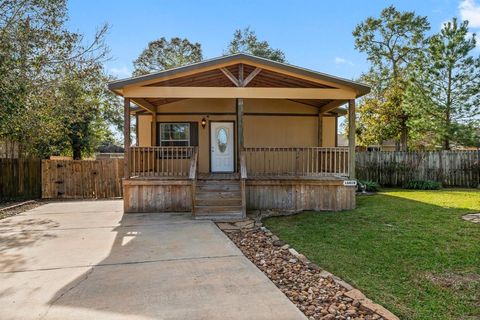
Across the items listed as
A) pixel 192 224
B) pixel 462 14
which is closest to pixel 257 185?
pixel 192 224

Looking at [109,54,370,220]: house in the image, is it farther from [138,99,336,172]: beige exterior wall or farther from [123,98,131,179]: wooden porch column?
[138,99,336,172]: beige exterior wall

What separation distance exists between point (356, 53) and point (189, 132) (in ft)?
60.0

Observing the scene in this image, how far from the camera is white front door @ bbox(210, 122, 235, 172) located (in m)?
12.0

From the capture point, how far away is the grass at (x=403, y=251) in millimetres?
3602

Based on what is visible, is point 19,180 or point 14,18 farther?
point 19,180

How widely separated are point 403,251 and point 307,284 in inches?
84.2

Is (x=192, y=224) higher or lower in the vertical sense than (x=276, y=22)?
lower

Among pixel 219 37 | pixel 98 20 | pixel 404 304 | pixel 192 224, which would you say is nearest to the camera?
pixel 404 304

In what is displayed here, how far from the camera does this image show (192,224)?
299 inches

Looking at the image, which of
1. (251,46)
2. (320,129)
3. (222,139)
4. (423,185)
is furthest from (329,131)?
(251,46)

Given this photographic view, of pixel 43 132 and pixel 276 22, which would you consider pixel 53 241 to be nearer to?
pixel 43 132

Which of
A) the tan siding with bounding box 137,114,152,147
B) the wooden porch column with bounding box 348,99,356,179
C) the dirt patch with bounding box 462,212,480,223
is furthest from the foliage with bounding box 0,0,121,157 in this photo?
the dirt patch with bounding box 462,212,480,223

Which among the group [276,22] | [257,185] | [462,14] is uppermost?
[276,22]

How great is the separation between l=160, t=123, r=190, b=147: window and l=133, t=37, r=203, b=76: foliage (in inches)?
703
